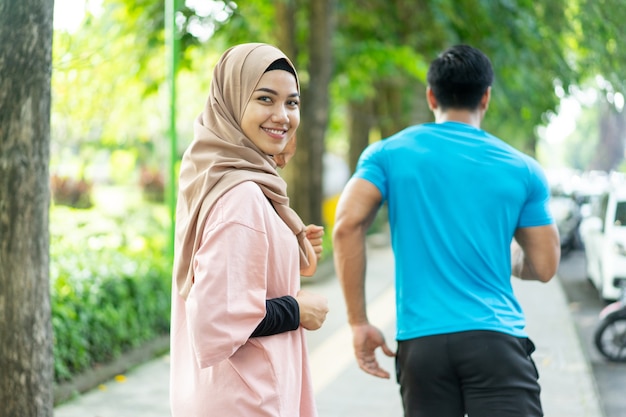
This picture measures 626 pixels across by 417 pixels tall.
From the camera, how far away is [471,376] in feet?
9.68

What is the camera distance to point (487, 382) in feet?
9.63

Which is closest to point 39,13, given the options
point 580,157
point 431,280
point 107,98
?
point 431,280

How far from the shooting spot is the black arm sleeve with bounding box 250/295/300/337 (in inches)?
91.4

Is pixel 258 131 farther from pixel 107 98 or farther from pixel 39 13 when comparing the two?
pixel 107 98

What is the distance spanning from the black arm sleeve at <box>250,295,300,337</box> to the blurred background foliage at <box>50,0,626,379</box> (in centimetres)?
390

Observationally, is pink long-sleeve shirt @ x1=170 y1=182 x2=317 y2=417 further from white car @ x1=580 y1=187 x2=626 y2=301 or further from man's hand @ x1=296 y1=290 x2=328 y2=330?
white car @ x1=580 y1=187 x2=626 y2=301

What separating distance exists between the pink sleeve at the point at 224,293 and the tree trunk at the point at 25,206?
1.71 m

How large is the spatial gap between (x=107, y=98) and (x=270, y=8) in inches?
198

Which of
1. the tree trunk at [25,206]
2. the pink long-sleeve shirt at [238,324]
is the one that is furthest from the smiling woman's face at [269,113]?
the tree trunk at [25,206]

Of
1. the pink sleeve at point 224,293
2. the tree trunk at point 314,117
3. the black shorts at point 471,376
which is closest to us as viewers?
the pink sleeve at point 224,293

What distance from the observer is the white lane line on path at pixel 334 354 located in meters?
7.27

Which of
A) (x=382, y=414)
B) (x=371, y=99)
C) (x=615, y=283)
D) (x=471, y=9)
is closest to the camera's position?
(x=382, y=414)

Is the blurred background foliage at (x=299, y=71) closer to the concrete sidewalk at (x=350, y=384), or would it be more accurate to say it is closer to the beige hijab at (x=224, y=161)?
the concrete sidewalk at (x=350, y=384)

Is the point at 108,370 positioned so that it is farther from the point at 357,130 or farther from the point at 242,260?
the point at 357,130
